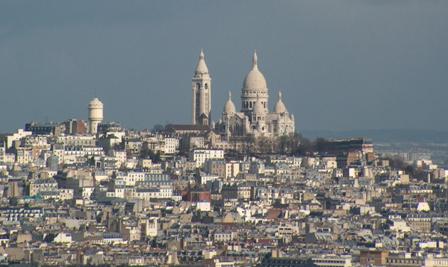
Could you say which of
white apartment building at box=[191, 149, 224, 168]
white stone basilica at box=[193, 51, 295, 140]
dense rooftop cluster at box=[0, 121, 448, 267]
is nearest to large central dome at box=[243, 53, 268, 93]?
white stone basilica at box=[193, 51, 295, 140]

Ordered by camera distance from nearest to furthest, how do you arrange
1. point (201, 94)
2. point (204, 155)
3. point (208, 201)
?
point (208, 201)
point (204, 155)
point (201, 94)

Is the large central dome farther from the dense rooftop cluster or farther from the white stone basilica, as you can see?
the dense rooftop cluster

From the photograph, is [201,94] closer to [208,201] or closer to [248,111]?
[248,111]

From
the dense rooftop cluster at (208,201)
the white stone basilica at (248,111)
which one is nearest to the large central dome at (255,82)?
the white stone basilica at (248,111)

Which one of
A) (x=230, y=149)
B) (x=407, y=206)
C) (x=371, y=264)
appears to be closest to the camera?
(x=371, y=264)

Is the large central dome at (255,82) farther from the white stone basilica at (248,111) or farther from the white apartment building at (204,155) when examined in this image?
the white apartment building at (204,155)

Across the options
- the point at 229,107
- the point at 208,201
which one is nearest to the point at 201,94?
the point at 229,107

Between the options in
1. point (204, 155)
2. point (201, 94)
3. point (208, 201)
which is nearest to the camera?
point (208, 201)

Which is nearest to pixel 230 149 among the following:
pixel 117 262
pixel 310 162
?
pixel 310 162

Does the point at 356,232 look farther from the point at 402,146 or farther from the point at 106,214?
the point at 402,146
